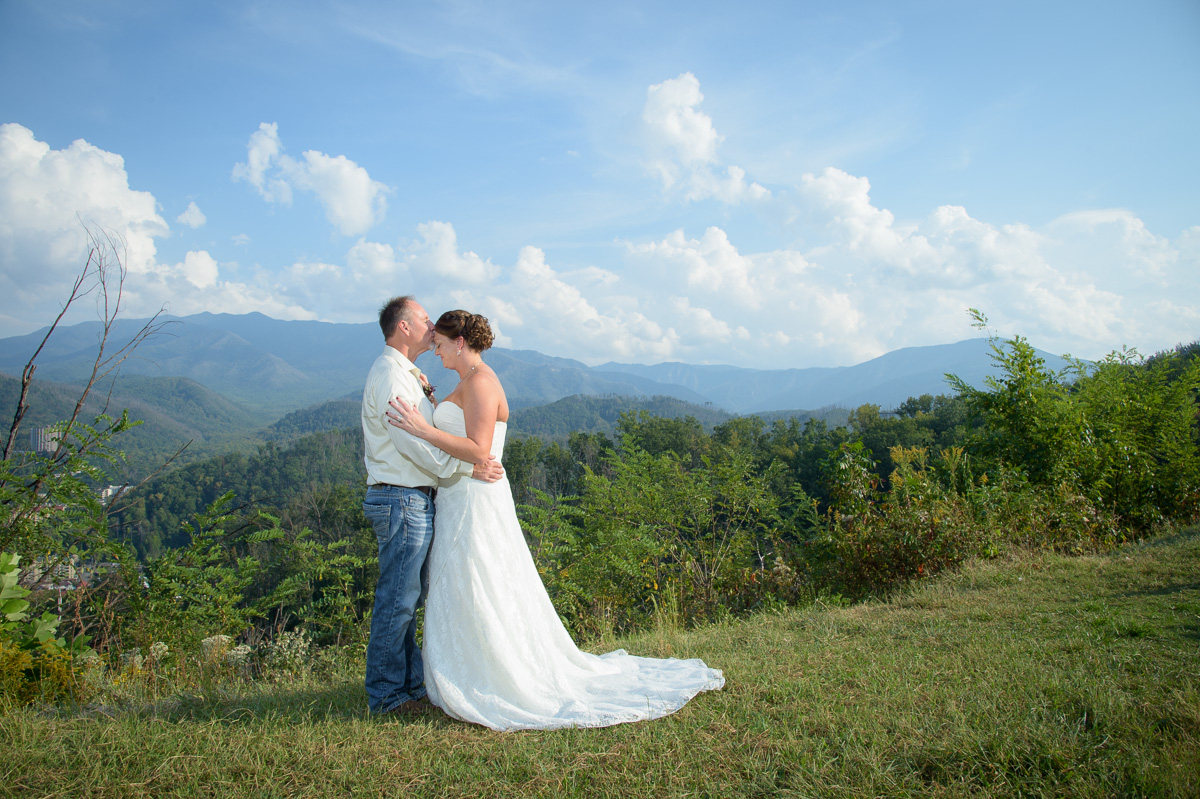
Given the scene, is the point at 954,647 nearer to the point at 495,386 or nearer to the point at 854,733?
the point at 854,733

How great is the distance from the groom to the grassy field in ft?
0.96

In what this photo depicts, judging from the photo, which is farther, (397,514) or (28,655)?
(397,514)

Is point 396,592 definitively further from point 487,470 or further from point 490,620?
point 487,470

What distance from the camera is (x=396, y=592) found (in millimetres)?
3371

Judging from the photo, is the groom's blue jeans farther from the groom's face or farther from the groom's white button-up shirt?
the groom's face

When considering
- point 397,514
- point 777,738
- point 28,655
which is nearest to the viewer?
point 777,738

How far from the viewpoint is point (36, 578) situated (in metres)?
4.39

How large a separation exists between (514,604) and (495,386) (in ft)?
4.41

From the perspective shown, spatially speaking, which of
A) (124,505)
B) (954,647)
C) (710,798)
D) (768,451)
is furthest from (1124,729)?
(768,451)

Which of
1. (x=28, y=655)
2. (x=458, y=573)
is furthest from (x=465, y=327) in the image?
(x=28, y=655)

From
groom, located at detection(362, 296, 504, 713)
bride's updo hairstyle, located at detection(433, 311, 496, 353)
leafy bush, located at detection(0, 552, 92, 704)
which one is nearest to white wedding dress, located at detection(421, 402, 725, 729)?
groom, located at detection(362, 296, 504, 713)

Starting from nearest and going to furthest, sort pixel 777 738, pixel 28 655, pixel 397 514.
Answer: pixel 777 738, pixel 28 655, pixel 397 514

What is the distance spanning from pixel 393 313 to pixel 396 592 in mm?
1716

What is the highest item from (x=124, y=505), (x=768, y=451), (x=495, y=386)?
(x=495, y=386)
